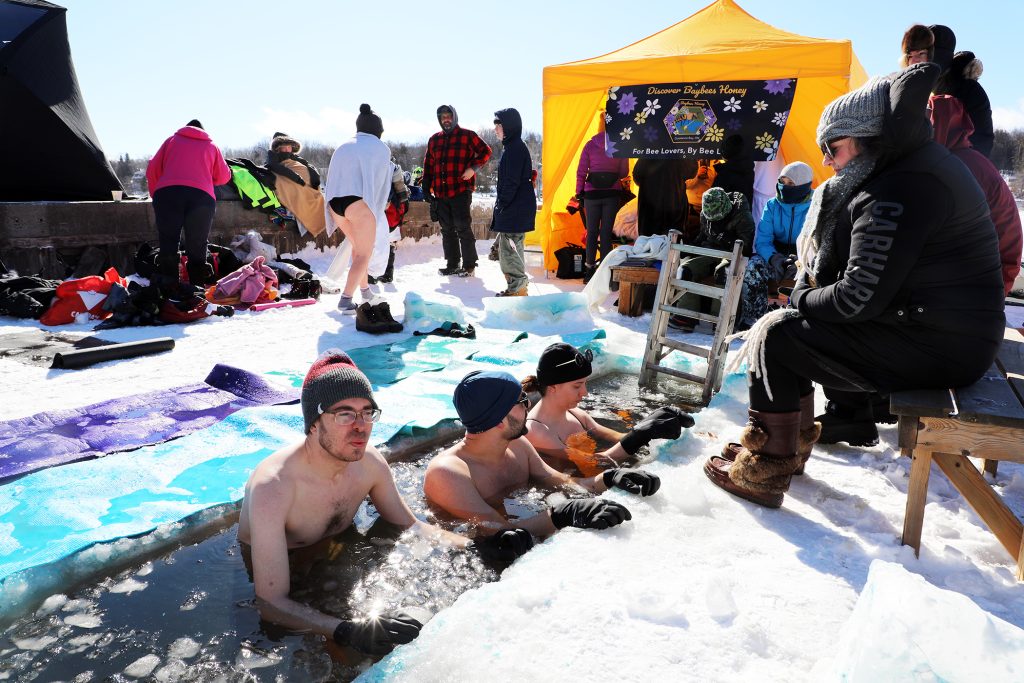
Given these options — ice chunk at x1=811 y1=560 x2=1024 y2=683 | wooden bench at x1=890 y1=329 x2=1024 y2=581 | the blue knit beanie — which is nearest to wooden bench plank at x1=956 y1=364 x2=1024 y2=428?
wooden bench at x1=890 y1=329 x2=1024 y2=581

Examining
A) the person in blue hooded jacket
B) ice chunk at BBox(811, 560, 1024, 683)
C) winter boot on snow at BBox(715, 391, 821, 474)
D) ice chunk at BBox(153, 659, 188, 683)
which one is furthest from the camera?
the person in blue hooded jacket

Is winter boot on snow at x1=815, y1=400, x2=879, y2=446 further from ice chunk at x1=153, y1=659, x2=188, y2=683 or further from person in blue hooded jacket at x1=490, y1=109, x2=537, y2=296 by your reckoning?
person in blue hooded jacket at x1=490, y1=109, x2=537, y2=296

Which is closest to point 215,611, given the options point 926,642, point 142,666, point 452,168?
point 142,666

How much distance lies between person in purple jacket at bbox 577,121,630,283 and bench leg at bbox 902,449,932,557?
6.77m

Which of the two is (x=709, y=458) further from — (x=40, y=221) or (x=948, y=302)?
(x=40, y=221)

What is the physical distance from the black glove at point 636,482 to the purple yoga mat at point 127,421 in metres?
2.28

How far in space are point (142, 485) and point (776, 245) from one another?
5.62 m

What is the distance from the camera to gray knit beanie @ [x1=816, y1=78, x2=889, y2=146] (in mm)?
2447

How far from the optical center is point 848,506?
3.01 meters

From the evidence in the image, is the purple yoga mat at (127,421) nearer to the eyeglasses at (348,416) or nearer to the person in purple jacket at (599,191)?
the eyeglasses at (348,416)

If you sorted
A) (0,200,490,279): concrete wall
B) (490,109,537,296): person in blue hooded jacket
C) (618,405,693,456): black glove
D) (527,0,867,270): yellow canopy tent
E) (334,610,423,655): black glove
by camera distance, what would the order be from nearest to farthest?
(334,610,423,655): black glove
(618,405,693,456): black glove
(527,0,867,270): yellow canopy tent
(0,200,490,279): concrete wall
(490,109,537,296): person in blue hooded jacket

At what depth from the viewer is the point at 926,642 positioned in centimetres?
156

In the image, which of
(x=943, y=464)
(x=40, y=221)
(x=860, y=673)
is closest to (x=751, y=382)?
(x=943, y=464)

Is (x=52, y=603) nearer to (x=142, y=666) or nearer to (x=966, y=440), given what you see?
(x=142, y=666)
